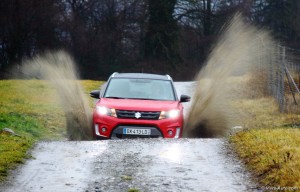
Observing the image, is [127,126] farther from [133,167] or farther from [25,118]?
[25,118]

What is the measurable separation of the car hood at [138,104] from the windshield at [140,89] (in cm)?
42

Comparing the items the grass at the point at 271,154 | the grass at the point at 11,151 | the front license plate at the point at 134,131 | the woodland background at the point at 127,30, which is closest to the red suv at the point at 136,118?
the front license plate at the point at 134,131

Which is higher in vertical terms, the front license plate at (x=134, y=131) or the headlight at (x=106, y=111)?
the headlight at (x=106, y=111)

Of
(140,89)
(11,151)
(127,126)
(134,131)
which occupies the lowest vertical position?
(134,131)

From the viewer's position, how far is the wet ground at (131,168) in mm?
7895

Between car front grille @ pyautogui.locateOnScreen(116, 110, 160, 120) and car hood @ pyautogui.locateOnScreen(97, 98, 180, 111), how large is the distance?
78 mm

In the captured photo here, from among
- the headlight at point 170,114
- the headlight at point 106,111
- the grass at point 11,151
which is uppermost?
the headlight at point 106,111

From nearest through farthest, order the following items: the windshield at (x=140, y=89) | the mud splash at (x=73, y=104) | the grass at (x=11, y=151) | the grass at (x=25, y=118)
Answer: the grass at (x=11, y=151), the grass at (x=25, y=118), the windshield at (x=140, y=89), the mud splash at (x=73, y=104)

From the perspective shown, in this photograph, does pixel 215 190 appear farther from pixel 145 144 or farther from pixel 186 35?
pixel 186 35

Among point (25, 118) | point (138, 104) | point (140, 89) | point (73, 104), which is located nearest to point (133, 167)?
point (138, 104)

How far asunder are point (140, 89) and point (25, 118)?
4.60 metres

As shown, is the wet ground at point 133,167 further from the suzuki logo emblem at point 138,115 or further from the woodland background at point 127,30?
the woodland background at point 127,30

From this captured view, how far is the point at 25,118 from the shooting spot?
17609 mm

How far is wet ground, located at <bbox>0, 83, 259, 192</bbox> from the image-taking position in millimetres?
7895
